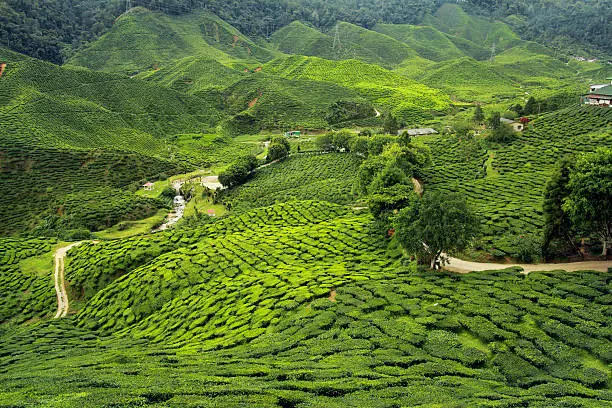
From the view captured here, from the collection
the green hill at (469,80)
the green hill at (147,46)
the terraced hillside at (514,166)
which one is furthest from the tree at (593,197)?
the green hill at (147,46)

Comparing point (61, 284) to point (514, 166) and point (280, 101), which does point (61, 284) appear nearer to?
point (514, 166)

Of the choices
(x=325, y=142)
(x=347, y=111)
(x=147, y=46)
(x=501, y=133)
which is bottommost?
(x=325, y=142)

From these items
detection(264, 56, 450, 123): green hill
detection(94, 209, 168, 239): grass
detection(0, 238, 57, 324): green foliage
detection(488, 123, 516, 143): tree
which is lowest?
detection(0, 238, 57, 324): green foliage

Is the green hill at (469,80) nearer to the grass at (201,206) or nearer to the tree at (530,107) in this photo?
the tree at (530,107)

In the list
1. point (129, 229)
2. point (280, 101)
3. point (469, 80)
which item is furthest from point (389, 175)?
point (469, 80)

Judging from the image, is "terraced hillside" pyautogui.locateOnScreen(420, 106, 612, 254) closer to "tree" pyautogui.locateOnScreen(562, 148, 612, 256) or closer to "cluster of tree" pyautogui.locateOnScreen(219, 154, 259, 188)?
"tree" pyautogui.locateOnScreen(562, 148, 612, 256)

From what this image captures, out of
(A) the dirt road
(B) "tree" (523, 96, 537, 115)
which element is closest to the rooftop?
(B) "tree" (523, 96, 537, 115)

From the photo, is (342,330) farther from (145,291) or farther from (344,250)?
(145,291)
